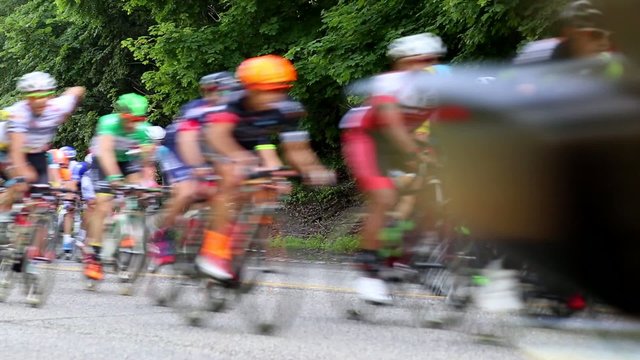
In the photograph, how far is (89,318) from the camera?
22.8 feet

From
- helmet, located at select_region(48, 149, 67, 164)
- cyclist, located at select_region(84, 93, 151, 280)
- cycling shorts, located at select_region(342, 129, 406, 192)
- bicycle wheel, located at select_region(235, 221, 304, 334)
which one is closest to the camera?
bicycle wheel, located at select_region(235, 221, 304, 334)

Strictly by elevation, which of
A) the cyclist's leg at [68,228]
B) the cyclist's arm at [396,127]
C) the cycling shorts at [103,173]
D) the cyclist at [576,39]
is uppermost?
the cyclist at [576,39]

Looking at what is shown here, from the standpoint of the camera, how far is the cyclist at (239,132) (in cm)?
624

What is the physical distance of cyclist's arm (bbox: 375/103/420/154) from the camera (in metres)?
6.26

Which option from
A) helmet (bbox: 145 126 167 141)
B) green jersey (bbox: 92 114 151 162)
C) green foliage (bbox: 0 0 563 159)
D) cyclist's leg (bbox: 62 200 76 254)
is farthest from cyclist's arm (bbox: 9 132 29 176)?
green foliage (bbox: 0 0 563 159)

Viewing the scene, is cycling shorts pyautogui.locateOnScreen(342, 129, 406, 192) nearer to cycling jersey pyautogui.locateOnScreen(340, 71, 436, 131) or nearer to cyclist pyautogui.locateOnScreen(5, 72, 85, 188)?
cycling jersey pyautogui.locateOnScreen(340, 71, 436, 131)

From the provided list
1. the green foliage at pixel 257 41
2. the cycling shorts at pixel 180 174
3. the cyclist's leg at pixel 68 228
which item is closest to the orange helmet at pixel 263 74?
the cycling shorts at pixel 180 174

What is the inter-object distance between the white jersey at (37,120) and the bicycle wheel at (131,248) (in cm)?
105

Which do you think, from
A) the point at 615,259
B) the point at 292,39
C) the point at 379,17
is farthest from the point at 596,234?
the point at 292,39

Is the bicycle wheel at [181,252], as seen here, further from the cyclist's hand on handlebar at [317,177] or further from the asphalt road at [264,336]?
the cyclist's hand on handlebar at [317,177]

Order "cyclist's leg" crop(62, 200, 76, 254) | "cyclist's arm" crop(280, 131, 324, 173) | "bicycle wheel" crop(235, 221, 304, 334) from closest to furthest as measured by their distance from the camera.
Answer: "bicycle wheel" crop(235, 221, 304, 334)
"cyclist's arm" crop(280, 131, 324, 173)
"cyclist's leg" crop(62, 200, 76, 254)

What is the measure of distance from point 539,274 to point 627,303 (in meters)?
0.25

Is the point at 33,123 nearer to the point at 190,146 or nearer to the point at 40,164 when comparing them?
the point at 40,164

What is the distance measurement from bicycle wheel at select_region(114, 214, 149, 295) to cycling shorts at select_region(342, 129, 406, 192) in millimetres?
2829
